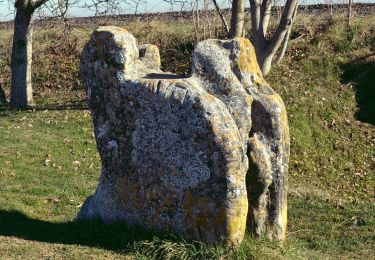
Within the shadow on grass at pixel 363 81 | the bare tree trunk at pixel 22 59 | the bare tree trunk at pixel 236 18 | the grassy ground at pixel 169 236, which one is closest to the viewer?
the grassy ground at pixel 169 236

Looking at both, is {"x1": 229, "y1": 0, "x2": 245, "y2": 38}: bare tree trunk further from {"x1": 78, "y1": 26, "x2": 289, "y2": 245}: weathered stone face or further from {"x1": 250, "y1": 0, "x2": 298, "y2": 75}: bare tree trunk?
{"x1": 78, "y1": 26, "x2": 289, "y2": 245}: weathered stone face

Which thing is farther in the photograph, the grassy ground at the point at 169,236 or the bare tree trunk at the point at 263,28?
the bare tree trunk at the point at 263,28

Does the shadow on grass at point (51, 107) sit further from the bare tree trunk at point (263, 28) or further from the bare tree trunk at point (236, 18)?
the bare tree trunk at point (263, 28)

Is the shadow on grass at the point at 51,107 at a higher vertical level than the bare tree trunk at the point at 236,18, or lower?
lower

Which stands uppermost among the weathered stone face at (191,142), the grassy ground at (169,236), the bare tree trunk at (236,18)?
the bare tree trunk at (236,18)

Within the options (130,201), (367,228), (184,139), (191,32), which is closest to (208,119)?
(184,139)

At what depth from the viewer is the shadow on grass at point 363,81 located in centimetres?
2220

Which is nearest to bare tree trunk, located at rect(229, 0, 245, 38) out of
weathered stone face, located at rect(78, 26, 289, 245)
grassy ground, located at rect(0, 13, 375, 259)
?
grassy ground, located at rect(0, 13, 375, 259)

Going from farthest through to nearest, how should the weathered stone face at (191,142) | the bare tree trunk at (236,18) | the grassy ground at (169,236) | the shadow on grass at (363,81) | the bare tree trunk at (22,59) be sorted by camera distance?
the shadow on grass at (363,81) → the bare tree trunk at (22,59) → the bare tree trunk at (236,18) → the grassy ground at (169,236) → the weathered stone face at (191,142)

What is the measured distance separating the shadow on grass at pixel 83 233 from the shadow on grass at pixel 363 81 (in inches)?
572

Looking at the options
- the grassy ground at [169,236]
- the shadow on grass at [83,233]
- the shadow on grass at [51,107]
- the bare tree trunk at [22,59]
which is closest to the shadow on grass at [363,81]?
the grassy ground at [169,236]

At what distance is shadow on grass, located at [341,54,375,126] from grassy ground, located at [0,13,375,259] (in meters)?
0.05

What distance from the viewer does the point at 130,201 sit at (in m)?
8.95

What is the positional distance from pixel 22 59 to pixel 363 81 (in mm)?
11981
